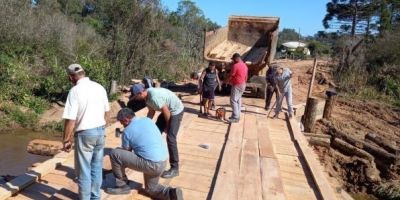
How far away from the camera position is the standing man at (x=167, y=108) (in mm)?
5441

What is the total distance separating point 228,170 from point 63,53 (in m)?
13.9

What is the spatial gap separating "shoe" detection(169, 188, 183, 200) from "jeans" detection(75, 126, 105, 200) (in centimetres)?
86

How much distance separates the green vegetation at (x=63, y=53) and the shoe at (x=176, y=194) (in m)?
9.68

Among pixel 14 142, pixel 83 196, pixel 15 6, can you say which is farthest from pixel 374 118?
pixel 15 6

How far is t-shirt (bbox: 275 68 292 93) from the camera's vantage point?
32.6ft

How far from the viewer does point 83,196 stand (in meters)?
4.45

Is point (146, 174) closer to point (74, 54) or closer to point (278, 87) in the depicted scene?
point (278, 87)

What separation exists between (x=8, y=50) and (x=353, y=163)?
41.8 feet

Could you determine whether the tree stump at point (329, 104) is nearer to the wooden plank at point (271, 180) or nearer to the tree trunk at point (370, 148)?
the tree trunk at point (370, 148)

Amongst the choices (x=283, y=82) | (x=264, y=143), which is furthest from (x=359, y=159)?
(x=264, y=143)

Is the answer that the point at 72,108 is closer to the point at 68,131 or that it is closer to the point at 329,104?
the point at 68,131

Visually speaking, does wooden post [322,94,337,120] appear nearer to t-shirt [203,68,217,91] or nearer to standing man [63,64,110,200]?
t-shirt [203,68,217,91]

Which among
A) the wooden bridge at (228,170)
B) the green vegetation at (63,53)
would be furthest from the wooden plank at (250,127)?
the green vegetation at (63,53)

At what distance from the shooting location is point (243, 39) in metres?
14.4
